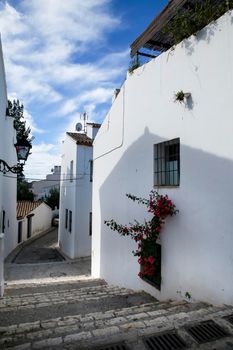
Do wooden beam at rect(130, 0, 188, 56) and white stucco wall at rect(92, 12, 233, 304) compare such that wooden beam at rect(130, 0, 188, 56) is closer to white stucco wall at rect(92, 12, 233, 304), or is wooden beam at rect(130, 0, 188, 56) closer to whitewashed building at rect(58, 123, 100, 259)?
white stucco wall at rect(92, 12, 233, 304)

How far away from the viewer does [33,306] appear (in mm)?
5441

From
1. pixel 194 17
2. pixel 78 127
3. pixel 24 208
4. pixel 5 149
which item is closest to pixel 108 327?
A: pixel 194 17

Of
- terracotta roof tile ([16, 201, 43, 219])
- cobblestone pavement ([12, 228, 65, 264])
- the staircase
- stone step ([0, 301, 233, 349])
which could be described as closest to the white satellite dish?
terracotta roof tile ([16, 201, 43, 219])

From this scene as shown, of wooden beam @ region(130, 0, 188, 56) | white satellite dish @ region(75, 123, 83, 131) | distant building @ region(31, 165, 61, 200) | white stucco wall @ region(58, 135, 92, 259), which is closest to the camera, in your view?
wooden beam @ region(130, 0, 188, 56)

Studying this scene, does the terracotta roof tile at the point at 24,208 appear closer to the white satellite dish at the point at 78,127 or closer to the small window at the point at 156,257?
the white satellite dish at the point at 78,127

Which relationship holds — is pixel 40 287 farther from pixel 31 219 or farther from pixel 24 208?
pixel 31 219

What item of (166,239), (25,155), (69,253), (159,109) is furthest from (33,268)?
(159,109)

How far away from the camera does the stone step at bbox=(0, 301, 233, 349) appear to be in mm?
2918

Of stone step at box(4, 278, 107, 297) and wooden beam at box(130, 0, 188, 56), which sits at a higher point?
wooden beam at box(130, 0, 188, 56)

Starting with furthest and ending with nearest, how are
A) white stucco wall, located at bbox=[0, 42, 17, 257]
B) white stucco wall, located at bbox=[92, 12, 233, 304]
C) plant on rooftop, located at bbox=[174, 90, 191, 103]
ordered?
white stucco wall, located at bbox=[0, 42, 17, 257]
plant on rooftop, located at bbox=[174, 90, 191, 103]
white stucco wall, located at bbox=[92, 12, 233, 304]

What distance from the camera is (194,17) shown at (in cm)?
531

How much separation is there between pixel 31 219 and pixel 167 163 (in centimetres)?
2127

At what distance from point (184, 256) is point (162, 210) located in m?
0.97

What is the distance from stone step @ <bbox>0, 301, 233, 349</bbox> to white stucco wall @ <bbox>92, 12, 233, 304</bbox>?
0.99 m
